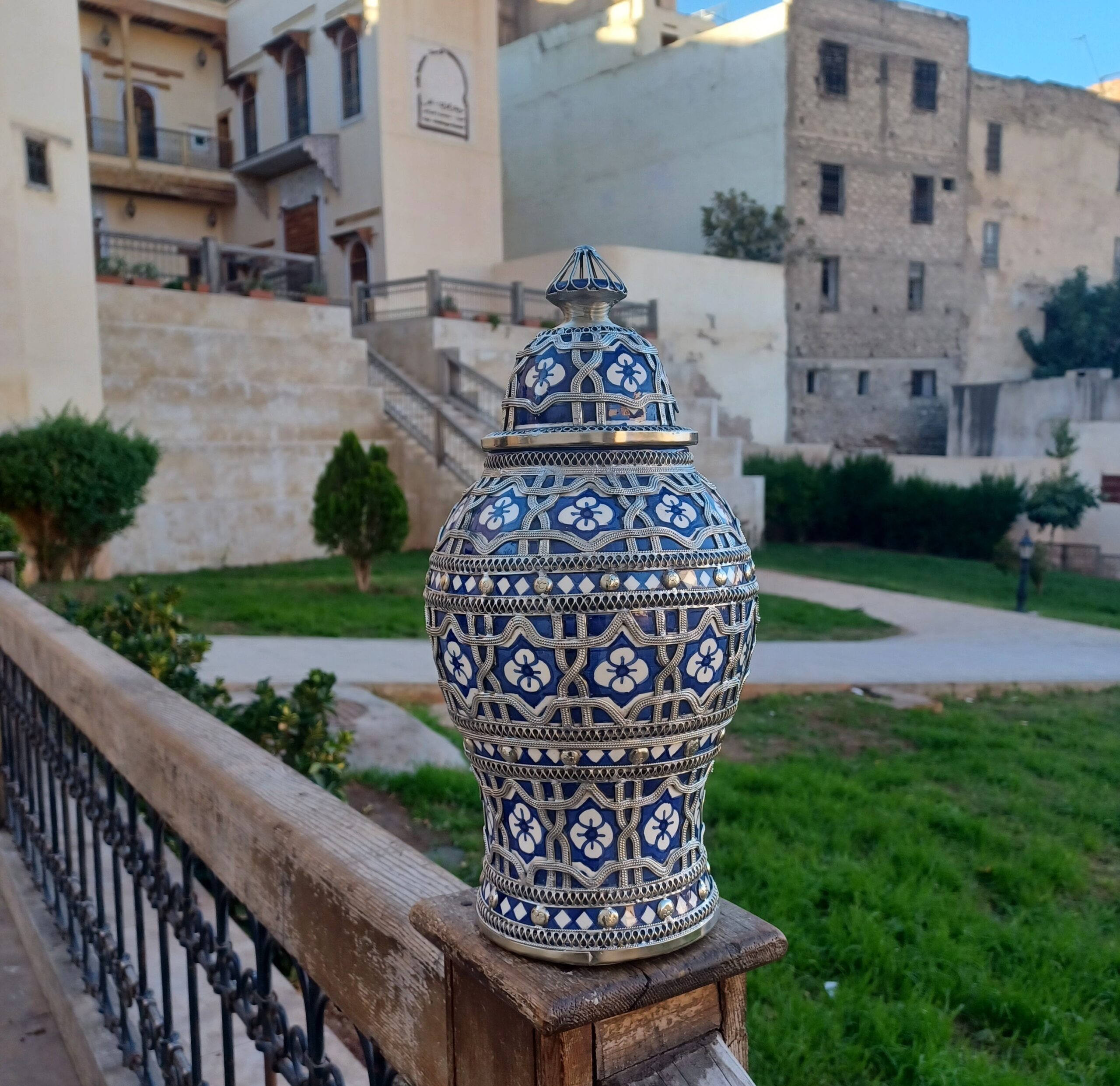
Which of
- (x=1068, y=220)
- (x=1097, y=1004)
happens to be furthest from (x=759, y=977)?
(x=1068, y=220)

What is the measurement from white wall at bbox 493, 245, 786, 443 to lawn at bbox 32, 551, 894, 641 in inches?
343

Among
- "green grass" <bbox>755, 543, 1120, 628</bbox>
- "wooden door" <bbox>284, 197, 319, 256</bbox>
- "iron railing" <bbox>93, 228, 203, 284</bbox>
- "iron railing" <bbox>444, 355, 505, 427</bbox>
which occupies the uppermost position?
"wooden door" <bbox>284, 197, 319, 256</bbox>

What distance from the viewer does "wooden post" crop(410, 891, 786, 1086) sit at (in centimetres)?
97

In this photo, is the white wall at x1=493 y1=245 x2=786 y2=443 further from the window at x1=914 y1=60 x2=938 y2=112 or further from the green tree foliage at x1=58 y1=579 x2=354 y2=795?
the green tree foliage at x1=58 y1=579 x2=354 y2=795

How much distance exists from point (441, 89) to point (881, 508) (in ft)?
41.4

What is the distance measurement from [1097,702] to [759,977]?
19.2 ft

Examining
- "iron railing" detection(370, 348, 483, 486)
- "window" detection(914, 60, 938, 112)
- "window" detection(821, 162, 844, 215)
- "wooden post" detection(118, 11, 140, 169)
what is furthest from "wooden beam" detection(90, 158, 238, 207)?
"window" detection(914, 60, 938, 112)

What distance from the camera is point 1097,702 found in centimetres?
805

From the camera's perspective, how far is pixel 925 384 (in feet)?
91.7

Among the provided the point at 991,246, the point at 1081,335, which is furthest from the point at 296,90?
the point at 1081,335

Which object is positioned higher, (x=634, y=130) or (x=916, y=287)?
(x=634, y=130)

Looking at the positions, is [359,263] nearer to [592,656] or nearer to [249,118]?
[249,118]

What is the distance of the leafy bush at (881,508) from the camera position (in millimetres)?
20391

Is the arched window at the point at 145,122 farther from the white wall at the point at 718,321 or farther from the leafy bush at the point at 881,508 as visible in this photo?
the leafy bush at the point at 881,508
